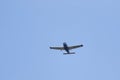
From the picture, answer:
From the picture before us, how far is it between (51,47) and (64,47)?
23.3 ft

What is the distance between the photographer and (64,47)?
591 ft

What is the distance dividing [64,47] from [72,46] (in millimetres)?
4131

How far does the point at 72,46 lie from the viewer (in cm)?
18338

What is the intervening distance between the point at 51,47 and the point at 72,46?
673cm

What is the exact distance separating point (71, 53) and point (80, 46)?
13.5ft

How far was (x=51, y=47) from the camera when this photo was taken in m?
186

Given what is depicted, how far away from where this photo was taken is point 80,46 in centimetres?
18362

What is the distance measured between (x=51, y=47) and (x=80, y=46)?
29.1 feet

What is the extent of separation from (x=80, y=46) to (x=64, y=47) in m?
5.96

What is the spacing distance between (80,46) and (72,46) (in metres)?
2.37
